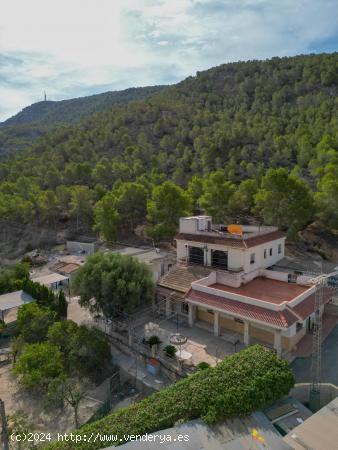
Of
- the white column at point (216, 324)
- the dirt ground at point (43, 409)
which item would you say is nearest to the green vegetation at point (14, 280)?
the dirt ground at point (43, 409)

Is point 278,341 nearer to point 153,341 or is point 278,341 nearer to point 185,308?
point 153,341

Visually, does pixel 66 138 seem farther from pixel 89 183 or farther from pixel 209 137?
pixel 209 137

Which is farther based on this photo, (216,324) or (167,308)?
(167,308)

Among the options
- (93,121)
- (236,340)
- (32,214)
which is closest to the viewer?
(236,340)

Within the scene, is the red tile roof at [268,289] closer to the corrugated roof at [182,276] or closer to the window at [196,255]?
the corrugated roof at [182,276]

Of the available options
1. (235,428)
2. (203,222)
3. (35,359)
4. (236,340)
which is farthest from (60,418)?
(203,222)

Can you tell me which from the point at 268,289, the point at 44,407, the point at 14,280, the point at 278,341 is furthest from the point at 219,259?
the point at 14,280
